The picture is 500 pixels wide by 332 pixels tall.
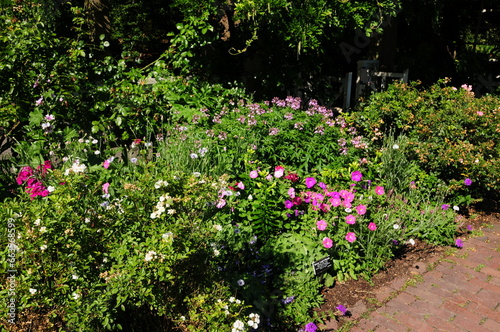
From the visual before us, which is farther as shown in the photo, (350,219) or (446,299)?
(350,219)

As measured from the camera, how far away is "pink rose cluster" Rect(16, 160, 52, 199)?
10.1 ft

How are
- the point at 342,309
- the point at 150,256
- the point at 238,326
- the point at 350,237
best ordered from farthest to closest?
the point at 350,237 < the point at 342,309 < the point at 238,326 < the point at 150,256

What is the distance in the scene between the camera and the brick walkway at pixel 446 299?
3.21 meters

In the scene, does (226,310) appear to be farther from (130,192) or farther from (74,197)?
(74,197)

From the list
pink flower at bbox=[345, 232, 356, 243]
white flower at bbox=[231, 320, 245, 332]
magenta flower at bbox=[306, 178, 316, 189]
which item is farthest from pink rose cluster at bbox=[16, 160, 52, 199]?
pink flower at bbox=[345, 232, 356, 243]

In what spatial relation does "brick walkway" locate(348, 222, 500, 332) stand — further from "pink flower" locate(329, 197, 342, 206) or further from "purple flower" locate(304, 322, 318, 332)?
"pink flower" locate(329, 197, 342, 206)

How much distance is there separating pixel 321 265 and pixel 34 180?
2236 millimetres

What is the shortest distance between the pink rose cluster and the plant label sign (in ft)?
6.60

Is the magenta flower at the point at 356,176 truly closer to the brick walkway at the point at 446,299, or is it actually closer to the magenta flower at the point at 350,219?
the magenta flower at the point at 350,219

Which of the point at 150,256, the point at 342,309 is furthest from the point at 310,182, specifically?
the point at 150,256

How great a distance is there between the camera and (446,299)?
3.51 m

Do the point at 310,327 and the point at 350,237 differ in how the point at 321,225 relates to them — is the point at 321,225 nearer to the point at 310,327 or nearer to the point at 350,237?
the point at 350,237

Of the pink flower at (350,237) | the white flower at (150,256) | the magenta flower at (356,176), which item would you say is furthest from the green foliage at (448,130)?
the white flower at (150,256)

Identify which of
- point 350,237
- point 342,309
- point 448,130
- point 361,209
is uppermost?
point 448,130
